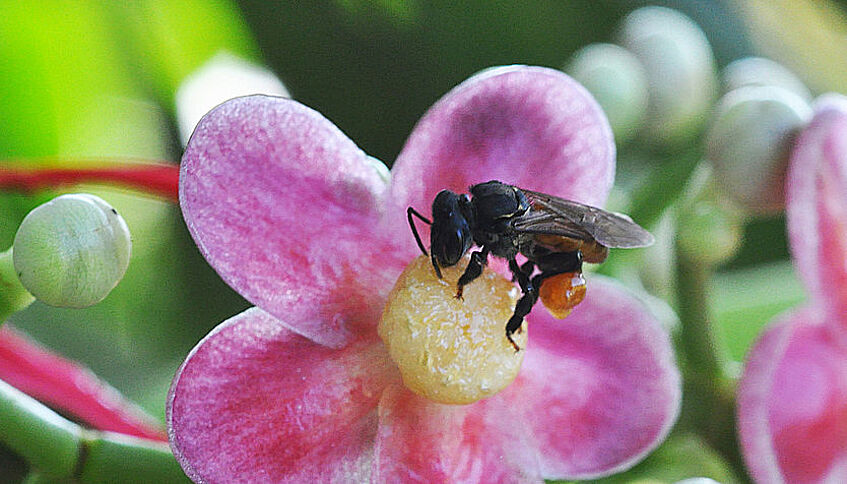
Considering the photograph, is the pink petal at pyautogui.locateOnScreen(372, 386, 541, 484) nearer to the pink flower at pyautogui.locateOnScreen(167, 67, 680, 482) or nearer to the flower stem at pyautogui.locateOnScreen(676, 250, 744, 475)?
the pink flower at pyautogui.locateOnScreen(167, 67, 680, 482)

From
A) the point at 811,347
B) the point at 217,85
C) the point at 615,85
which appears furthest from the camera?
the point at 217,85

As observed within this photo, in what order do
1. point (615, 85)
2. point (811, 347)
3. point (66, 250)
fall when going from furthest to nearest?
1. point (615, 85)
2. point (811, 347)
3. point (66, 250)

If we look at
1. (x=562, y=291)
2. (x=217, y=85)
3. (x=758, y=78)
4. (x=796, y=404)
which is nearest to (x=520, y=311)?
(x=562, y=291)

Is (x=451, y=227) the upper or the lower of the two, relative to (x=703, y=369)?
upper

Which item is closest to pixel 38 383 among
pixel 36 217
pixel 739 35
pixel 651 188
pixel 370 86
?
pixel 36 217

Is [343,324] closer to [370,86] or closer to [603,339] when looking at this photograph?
[603,339]

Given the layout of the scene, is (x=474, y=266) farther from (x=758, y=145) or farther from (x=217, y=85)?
(x=217, y=85)

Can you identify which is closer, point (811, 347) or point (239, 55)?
point (811, 347)
